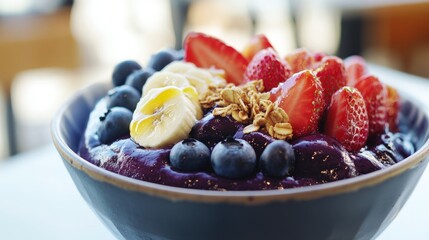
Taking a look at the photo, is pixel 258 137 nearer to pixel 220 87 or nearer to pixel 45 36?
pixel 220 87

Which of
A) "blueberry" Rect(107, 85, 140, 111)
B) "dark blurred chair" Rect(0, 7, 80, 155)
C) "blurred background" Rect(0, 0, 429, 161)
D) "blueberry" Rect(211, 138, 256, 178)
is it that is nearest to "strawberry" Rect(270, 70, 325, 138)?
"blueberry" Rect(211, 138, 256, 178)

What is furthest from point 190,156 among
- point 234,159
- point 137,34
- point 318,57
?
point 137,34

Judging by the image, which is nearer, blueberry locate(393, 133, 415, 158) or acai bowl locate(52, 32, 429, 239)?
acai bowl locate(52, 32, 429, 239)

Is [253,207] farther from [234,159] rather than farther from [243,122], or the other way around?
[243,122]

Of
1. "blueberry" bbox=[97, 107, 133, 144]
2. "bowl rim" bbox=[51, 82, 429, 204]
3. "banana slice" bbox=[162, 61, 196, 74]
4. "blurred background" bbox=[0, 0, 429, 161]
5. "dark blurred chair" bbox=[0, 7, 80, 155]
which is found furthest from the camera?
"blurred background" bbox=[0, 0, 429, 161]

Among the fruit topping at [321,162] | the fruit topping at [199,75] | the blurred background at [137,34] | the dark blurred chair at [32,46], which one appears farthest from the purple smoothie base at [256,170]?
the dark blurred chair at [32,46]

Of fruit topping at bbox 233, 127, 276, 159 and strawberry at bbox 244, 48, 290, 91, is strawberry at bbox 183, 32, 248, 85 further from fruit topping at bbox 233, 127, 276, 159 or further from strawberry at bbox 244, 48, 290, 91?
fruit topping at bbox 233, 127, 276, 159

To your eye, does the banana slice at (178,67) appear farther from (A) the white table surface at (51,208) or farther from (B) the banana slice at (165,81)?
(A) the white table surface at (51,208)
